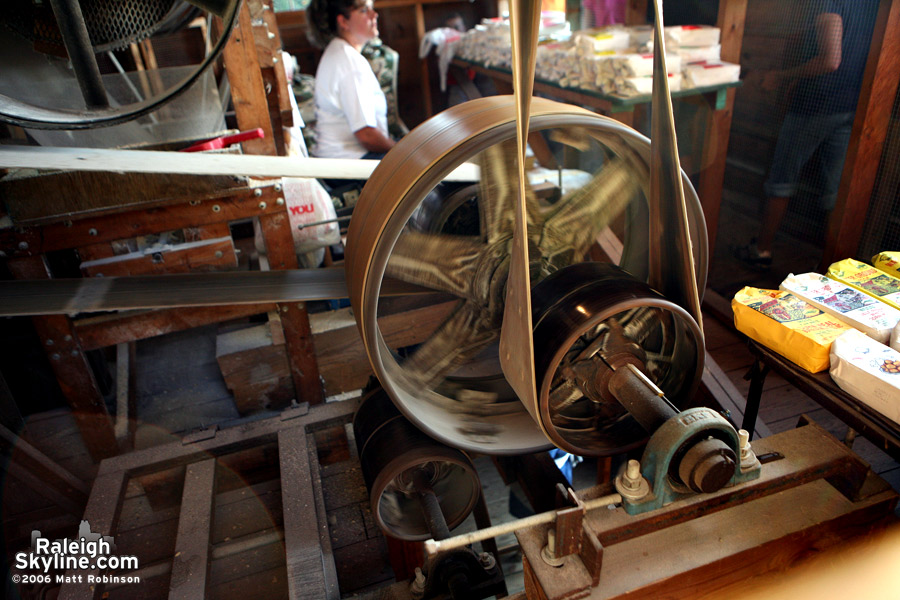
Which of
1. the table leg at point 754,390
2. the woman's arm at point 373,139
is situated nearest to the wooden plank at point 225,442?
the table leg at point 754,390

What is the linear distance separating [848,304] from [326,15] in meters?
2.42

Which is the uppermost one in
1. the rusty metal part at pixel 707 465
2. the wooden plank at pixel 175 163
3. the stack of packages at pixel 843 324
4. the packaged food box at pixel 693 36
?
the packaged food box at pixel 693 36

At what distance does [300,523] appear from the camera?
139 cm

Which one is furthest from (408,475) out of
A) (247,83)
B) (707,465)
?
(247,83)

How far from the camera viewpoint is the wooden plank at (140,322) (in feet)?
5.65

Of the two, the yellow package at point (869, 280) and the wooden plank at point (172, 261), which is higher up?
the wooden plank at point (172, 261)

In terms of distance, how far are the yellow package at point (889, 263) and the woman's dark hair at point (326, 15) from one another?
86.6 inches

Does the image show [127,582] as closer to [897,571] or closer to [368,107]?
[897,571]

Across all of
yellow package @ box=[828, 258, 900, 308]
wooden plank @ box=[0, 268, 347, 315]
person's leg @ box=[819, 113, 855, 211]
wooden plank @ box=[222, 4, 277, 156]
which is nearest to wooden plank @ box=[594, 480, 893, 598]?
yellow package @ box=[828, 258, 900, 308]

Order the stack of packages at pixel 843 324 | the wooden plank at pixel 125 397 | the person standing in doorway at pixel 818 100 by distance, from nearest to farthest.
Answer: the stack of packages at pixel 843 324 → the wooden plank at pixel 125 397 → the person standing in doorway at pixel 818 100

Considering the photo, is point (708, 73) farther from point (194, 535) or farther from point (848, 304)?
point (194, 535)

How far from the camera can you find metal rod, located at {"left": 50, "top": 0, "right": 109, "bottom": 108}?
4.37 ft

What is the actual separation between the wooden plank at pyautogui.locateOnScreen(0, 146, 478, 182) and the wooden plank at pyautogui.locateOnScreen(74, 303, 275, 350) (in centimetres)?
48

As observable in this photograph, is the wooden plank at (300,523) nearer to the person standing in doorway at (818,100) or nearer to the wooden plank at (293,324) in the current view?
the wooden plank at (293,324)
